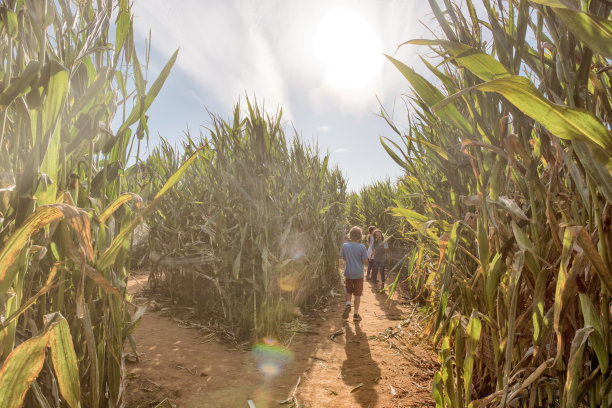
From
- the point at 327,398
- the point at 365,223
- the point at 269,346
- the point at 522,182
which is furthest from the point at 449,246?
the point at 365,223

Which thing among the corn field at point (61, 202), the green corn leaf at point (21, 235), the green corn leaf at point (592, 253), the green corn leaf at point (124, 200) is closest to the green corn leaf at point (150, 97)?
the corn field at point (61, 202)

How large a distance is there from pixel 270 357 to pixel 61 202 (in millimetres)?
2917

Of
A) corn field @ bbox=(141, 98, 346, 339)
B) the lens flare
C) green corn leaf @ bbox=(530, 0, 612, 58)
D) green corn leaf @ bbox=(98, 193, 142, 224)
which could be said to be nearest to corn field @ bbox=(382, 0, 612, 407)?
green corn leaf @ bbox=(530, 0, 612, 58)

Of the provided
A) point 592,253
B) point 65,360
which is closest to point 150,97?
point 65,360

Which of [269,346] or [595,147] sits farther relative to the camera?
[269,346]

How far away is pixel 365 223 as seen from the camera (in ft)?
37.2

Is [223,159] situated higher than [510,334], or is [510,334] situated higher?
[223,159]

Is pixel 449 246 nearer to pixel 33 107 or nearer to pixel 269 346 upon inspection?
pixel 33 107

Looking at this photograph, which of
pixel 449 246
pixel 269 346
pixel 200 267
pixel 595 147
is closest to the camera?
pixel 595 147

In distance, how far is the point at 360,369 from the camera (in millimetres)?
3234

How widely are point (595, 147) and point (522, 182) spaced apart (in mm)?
664

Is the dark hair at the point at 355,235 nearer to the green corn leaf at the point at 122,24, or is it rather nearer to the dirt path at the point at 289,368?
the dirt path at the point at 289,368

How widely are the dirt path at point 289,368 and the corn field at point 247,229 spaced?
1.44 ft

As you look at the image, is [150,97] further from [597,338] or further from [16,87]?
[597,338]
